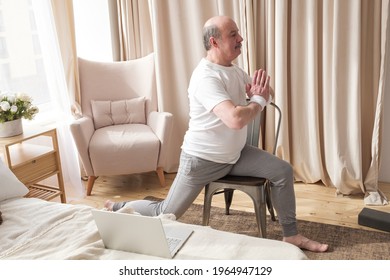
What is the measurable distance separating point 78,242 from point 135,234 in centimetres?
24

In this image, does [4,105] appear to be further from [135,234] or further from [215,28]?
[135,234]

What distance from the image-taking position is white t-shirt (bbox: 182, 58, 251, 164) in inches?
85.3

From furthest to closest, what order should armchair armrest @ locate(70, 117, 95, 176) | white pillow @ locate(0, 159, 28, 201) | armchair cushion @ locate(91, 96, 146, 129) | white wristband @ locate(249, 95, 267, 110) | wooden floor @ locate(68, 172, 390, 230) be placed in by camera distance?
armchair cushion @ locate(91, 96, 146, 129) → armchair armrest @ locate(70, 117, 95, 176) → wooden floor @ locate(68, 172, 390, 230) → white wristband @ locate(249, 95, 267, 110) → white pillow @ locate(0, 159, 28, 201)

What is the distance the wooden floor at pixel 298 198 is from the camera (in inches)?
110

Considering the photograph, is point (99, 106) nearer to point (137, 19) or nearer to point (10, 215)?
point (137, 19)

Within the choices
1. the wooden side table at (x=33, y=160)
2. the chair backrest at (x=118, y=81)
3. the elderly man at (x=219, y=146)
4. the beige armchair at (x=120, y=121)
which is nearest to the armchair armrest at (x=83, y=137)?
the beige armchair at (x=120, y=121)

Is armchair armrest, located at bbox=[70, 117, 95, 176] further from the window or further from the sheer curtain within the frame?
the window

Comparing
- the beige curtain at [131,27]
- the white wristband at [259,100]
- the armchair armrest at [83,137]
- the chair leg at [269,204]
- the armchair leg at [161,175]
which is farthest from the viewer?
the beige curtain at [131,27]

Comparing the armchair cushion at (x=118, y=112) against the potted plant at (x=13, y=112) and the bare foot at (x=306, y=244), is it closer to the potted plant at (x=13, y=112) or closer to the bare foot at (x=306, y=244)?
the potted plant at (x=13, y=112)

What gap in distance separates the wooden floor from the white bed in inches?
52.6

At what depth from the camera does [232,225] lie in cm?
271

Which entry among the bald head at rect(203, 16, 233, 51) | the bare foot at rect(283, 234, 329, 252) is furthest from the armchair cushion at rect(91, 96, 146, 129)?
the bare foot at rect(283, 234, 329, 252)

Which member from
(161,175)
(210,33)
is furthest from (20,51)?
(210,33)

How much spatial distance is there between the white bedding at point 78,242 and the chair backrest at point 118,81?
186cm
